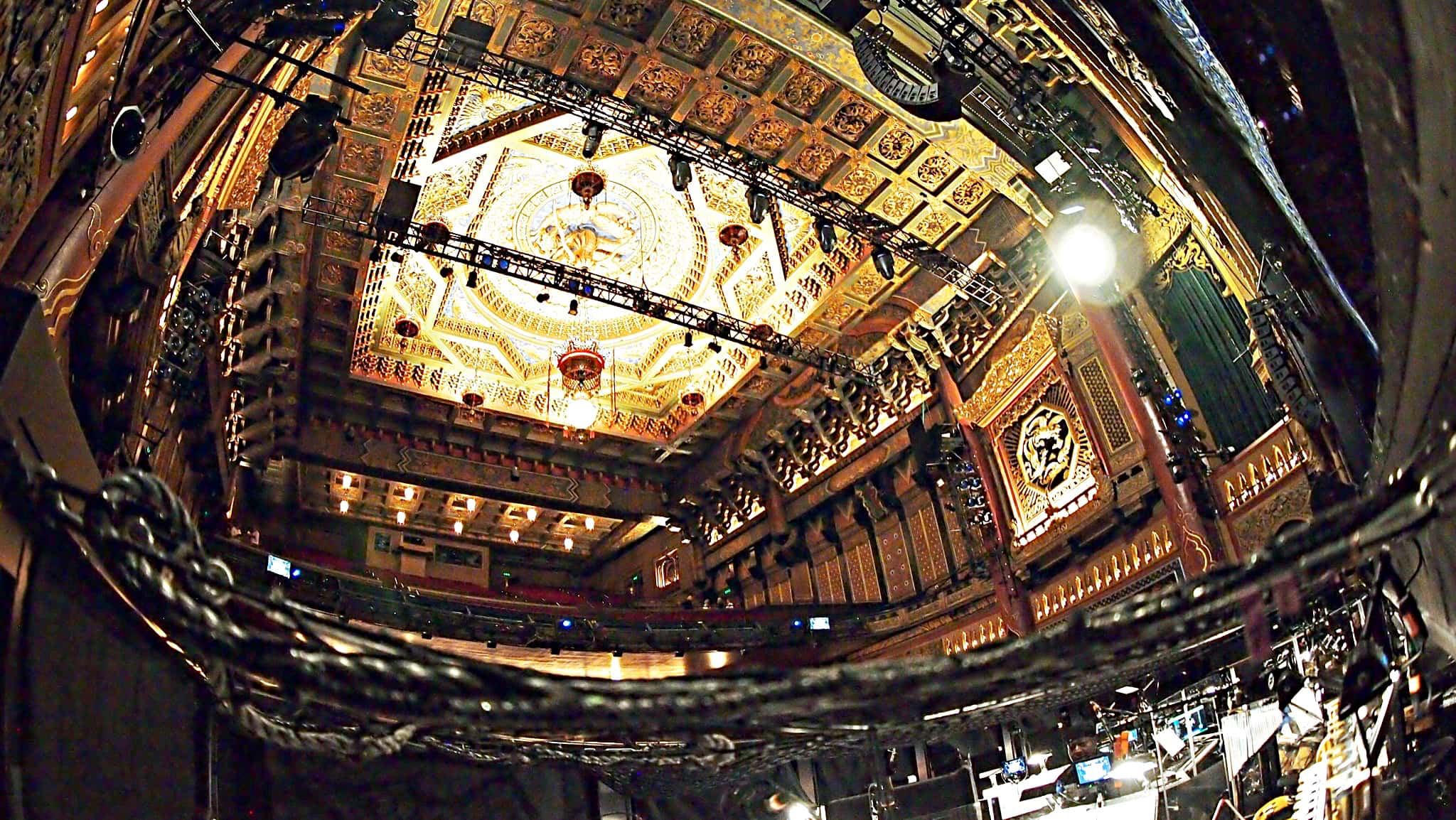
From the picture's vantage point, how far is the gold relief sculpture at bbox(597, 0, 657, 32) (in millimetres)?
9539

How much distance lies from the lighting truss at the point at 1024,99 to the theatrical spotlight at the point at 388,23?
4.79 metres

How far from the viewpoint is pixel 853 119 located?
10828mm

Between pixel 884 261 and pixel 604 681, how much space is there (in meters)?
10.5

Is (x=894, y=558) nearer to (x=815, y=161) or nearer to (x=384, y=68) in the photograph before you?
(x=815, y=161)

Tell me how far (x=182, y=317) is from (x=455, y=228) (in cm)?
→ 587

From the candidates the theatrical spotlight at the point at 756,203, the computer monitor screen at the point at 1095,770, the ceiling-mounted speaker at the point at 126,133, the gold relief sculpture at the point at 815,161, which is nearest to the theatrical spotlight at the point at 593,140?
the theatrical spotlight at the point at 756,203

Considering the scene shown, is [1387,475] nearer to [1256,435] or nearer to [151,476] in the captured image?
[151,476]

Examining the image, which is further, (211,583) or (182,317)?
(182,317)

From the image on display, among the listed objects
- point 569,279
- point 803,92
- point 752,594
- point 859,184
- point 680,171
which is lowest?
point 752,594

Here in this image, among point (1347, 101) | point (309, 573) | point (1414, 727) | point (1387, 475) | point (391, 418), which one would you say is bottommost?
point (1414, 727)

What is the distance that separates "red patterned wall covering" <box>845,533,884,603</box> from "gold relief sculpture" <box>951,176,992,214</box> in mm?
5829

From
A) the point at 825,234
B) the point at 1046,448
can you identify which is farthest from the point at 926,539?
the point at 825,234

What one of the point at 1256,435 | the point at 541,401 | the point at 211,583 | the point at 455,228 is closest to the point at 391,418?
the point at 541,401

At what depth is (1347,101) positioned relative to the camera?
2801 mm
